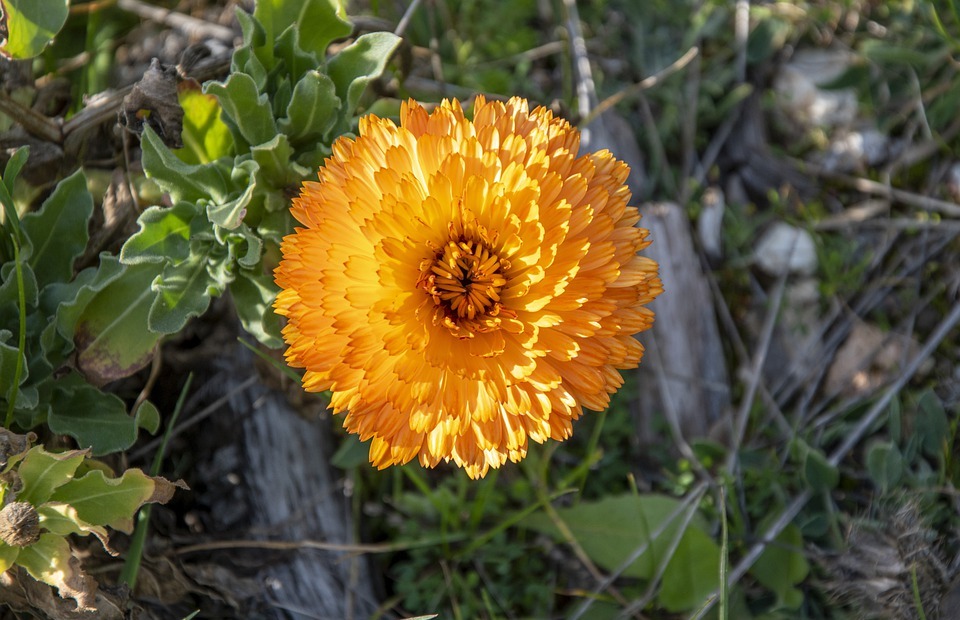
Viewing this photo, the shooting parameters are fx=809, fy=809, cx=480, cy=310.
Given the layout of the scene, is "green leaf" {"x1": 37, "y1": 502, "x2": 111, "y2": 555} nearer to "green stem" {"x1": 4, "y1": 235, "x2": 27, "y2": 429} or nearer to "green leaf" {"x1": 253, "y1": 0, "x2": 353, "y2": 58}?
"green stem" {"x1": 4, "y1": 235, "x2": 27, "y2": 429}

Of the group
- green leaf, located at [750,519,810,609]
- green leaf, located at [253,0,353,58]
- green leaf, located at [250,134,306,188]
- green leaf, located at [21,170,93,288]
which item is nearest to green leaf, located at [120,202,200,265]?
green leaf, located at [250,134,306,188]

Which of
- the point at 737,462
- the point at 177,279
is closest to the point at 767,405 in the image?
the point at 737,462

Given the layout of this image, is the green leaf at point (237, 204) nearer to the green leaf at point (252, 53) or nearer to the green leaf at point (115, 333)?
the green leaf at point (252, 53)

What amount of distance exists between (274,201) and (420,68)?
1.36 m

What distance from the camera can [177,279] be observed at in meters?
2.37

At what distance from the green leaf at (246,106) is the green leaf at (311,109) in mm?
52

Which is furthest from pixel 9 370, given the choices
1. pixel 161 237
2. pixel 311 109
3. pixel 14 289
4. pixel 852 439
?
pixel 852 439

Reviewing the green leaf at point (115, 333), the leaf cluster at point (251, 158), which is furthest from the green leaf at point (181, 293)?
the green leaf at point (115, 333)

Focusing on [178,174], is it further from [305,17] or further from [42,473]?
[42,473]

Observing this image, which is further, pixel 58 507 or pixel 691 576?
pixel 691 576

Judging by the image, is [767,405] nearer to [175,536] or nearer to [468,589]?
[468,589]

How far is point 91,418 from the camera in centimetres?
248

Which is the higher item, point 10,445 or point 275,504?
point 10,445

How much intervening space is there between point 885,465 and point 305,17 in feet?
7.92
